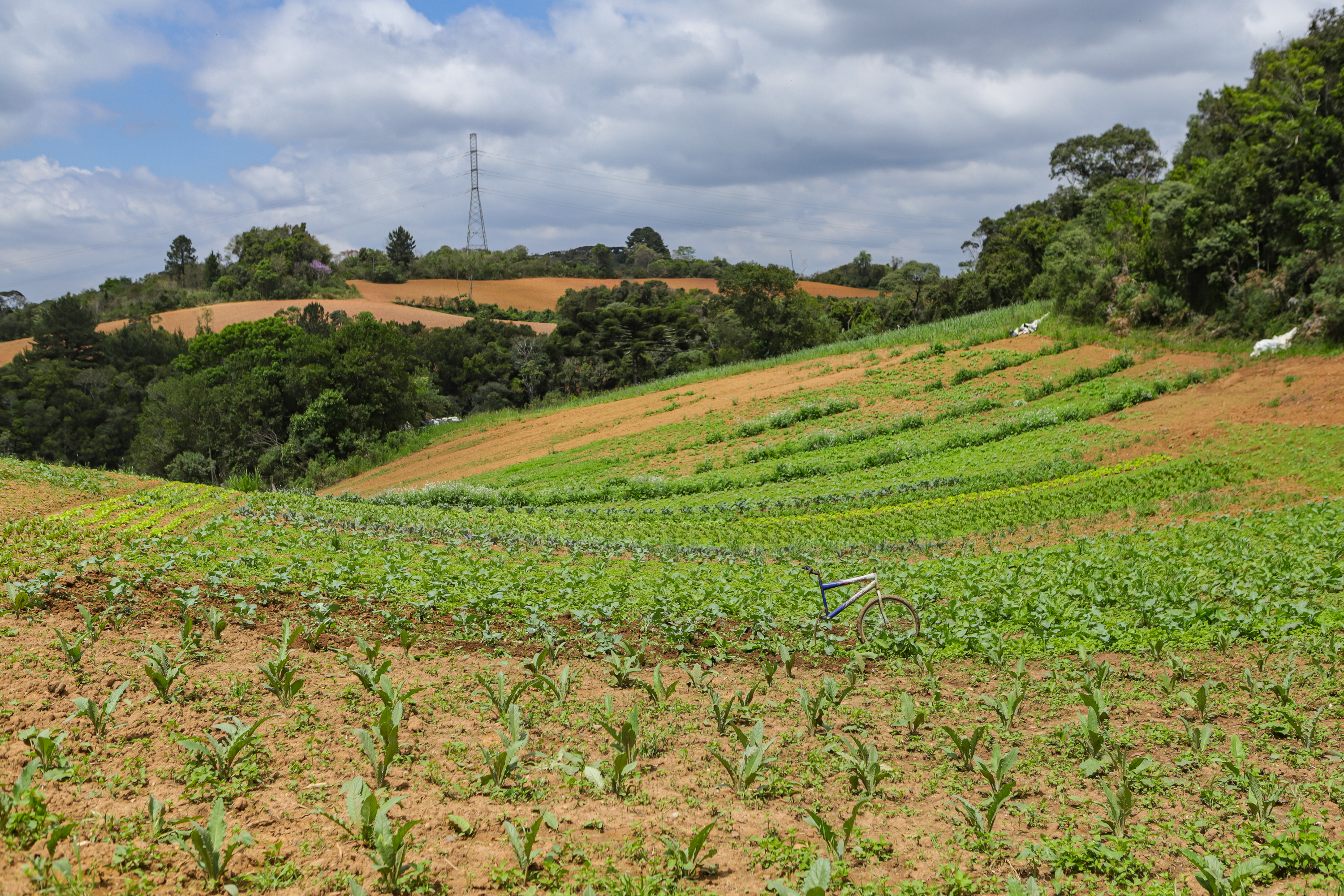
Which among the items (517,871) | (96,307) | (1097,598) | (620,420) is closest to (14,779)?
(517,871)

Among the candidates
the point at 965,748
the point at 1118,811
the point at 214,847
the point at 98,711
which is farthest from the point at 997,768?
the point at 98,711

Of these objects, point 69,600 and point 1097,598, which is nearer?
point 69,600

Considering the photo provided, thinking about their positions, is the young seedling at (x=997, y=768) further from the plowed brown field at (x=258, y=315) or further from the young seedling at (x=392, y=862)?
the plowed brown field at (x=258, y=315)

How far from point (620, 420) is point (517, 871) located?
33.8 m

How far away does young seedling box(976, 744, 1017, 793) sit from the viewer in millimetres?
4754

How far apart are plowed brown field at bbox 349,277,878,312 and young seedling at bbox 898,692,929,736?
8399 centimetres

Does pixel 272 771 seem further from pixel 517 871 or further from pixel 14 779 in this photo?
pixel 517 871

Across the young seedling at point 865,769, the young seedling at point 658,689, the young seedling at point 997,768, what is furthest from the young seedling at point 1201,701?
the young seedling at point 658,689

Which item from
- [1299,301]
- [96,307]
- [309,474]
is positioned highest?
[96,307]

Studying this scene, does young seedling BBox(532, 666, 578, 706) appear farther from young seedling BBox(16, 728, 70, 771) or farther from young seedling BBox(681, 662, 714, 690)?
young seedling BBox(16, 728, 70, 771)

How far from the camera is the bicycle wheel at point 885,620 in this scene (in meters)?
7.80

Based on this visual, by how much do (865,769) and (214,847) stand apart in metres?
3.46

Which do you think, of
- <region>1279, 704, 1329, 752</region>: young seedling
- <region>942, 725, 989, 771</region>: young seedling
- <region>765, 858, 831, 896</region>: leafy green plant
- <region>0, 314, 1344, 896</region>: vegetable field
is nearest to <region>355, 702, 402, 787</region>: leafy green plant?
<region>0, 314, 1344, 896</region>: vegetable field

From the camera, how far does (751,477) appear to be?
23453mm
